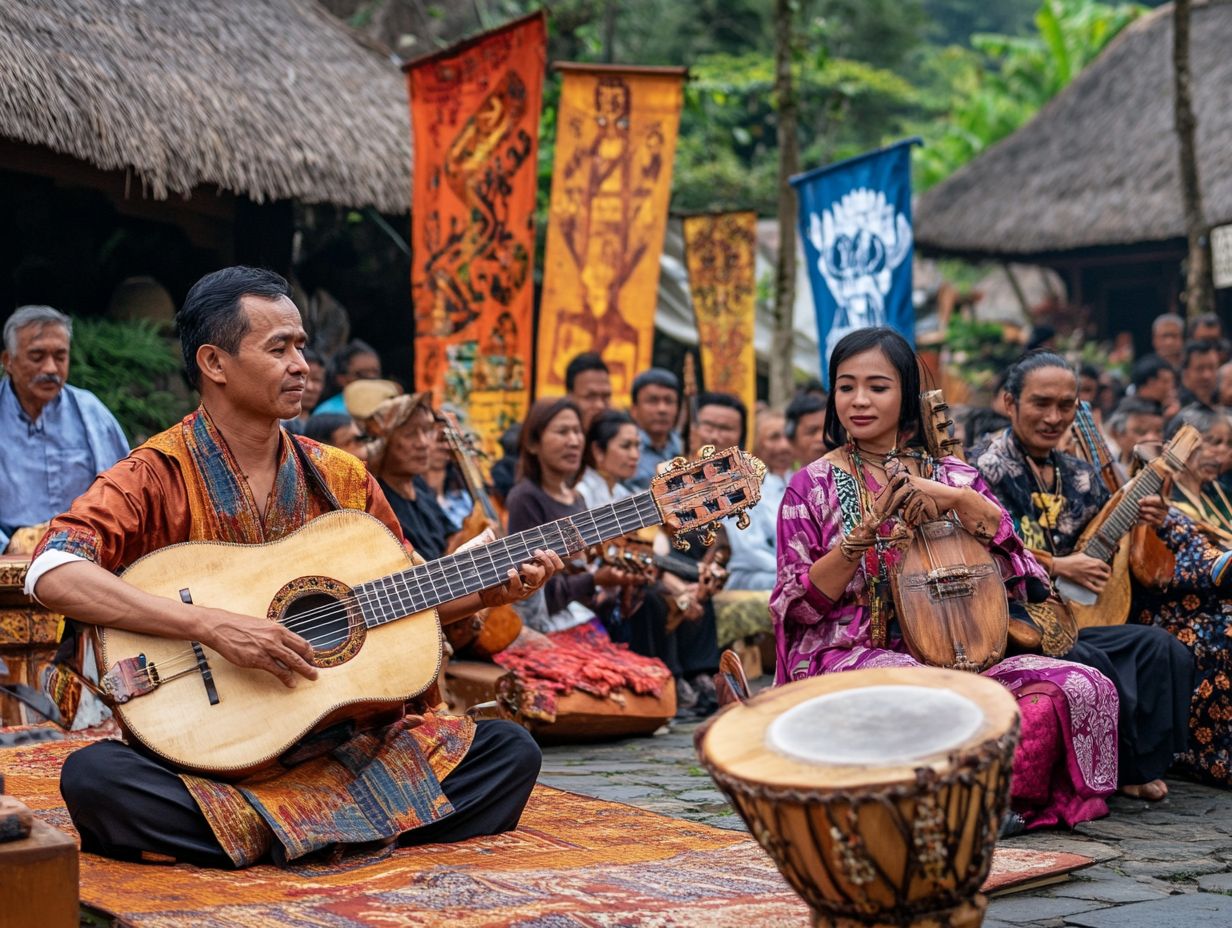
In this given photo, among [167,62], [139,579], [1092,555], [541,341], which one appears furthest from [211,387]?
[167,62]

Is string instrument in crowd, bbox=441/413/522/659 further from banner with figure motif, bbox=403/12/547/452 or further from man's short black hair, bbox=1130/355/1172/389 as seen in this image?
man's short black hair, bbox=1130/355/1172/389

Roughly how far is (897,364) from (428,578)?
170cm

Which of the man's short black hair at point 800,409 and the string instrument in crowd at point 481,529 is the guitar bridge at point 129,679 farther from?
the man's short black hair at point 800,409

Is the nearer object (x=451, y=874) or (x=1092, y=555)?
(x=451, y=874)

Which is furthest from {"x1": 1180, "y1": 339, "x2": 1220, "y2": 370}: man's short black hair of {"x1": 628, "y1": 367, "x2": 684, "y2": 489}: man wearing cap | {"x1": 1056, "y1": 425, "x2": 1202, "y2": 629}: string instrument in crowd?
{"x1": 1056, "y1": 425, "x2": 1202, "y2": 629}: string instrument in crowd

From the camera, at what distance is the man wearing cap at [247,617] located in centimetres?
395

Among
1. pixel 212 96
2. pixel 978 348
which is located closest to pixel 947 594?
pixel 212 96

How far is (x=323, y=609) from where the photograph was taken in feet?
13.8

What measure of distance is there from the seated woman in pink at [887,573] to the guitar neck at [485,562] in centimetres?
73

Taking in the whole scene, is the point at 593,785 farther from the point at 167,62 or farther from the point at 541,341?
the point at 167,62

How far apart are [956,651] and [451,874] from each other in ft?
5.93

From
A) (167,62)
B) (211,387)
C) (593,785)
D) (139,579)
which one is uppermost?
(167,62)

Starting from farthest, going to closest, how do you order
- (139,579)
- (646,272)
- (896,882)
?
1. (646,272)
2. (139,579)
3. (896,882)

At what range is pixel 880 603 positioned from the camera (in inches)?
190
